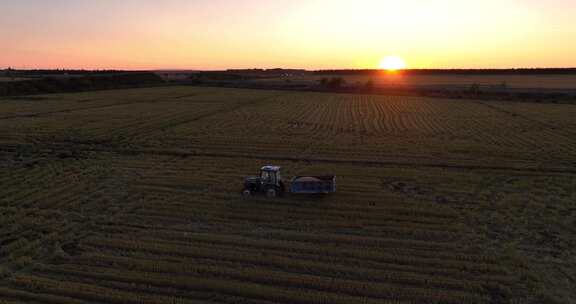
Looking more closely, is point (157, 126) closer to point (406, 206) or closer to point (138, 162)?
point (138, 162)

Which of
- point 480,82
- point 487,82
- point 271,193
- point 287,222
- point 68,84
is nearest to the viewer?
point 287,222

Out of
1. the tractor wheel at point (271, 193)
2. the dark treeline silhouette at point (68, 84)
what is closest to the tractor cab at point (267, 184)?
the tractor wheel at point (271, 193)

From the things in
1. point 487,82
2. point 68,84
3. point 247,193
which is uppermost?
point 487,82

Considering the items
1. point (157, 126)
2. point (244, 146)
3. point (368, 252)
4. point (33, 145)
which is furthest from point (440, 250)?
point (157, 126)

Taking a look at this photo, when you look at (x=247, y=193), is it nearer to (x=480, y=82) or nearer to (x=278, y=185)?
(x=278, y=185)

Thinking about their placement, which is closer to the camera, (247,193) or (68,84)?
(247,193)

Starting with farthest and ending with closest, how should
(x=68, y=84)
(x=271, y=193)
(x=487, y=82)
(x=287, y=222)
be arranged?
(x=487, y=82)
(x=68, y=84)
(x=271, y=193)
(x=287, y=222)

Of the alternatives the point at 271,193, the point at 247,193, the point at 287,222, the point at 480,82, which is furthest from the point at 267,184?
the point at 480,82

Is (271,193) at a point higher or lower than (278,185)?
lower
